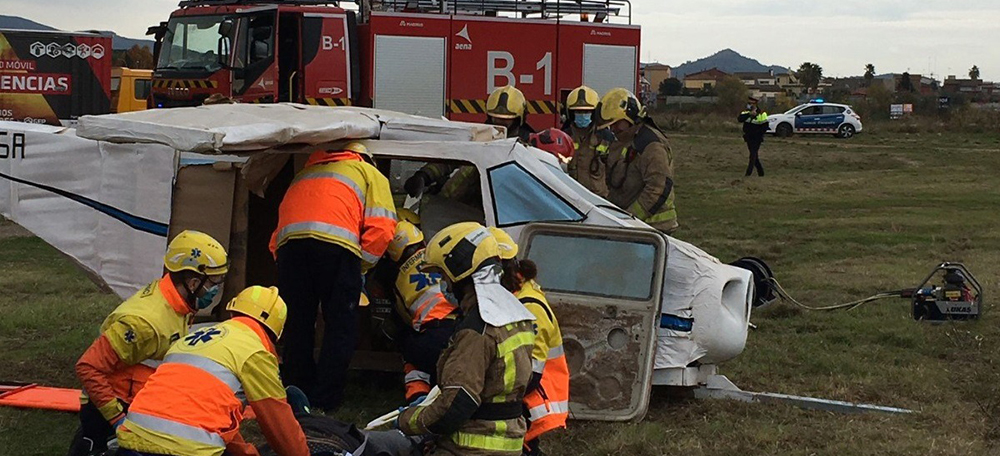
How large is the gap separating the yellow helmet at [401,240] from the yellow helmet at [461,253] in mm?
2078

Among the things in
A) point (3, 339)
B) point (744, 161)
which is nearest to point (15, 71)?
point (744, 161)

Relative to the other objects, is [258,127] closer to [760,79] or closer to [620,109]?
[620,109]

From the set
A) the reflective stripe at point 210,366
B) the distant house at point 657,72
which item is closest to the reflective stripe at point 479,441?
the reflective stripe at point 210,366

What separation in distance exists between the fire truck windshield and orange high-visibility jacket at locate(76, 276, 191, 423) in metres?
10.3

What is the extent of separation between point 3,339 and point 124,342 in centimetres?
Result: 393

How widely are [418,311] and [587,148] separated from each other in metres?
3.23

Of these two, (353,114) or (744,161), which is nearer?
(353,114)

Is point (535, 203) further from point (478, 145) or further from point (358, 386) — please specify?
point (358, 386)

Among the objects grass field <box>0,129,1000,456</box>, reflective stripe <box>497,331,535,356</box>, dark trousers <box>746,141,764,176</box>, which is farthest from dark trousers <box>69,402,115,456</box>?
dark trousers <box>746,141,764,176</box>

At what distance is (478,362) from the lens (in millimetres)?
4754

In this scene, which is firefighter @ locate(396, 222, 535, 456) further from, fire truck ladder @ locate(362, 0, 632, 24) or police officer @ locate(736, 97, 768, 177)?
police officer @ locate(736, 97, 768, 177)

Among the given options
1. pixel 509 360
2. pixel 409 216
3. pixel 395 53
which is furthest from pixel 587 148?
pixel 395 53

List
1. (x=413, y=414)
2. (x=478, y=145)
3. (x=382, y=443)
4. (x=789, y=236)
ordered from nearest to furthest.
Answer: (x=413, y=414), (x=382, y=443), (x=478, y=145), (x=789, y=236)

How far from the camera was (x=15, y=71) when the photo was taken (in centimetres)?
2783
